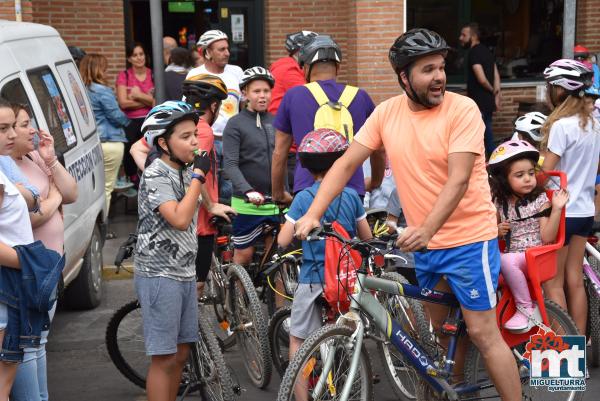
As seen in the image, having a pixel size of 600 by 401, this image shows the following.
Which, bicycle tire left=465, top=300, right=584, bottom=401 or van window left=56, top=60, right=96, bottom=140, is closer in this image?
bicycle tire left=465, top=300, right=584, bottom=401

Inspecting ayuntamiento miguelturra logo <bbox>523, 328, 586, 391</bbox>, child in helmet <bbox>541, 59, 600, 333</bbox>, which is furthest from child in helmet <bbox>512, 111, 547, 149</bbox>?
ayuntamiento miguelturra logo <bbox>523, 328, 586, 391</bbox>

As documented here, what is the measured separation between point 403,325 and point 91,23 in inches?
361

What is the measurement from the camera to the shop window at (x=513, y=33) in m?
15.5

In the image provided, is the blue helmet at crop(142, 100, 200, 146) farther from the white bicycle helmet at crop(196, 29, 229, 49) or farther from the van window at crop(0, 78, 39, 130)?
the white bicycle helmet at crop(196, 29, 229, 49)

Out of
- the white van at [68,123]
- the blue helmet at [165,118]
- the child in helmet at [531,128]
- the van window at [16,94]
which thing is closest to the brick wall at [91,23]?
the white van at [68,123]

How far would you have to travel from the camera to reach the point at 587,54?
41.2ft

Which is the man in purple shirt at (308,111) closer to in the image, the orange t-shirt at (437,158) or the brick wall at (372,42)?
the orange t-shirt at (437,158)

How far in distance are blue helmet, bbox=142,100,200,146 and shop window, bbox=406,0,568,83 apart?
Answer: 35.2 feet

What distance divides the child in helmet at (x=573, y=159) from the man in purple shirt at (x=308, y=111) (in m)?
1.11

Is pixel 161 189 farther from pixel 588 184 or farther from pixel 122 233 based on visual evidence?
pixel 122 233

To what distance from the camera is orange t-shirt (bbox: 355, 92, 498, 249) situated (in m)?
4.84

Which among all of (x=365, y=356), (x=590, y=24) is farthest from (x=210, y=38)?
(x=590, y=24)

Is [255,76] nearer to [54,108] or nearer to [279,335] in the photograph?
[54,108]

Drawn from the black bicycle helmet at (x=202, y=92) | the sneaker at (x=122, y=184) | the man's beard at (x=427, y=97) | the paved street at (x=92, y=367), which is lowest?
the paved street at (x=92, y=367)
